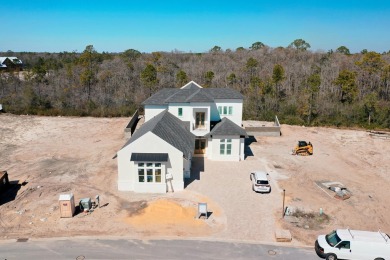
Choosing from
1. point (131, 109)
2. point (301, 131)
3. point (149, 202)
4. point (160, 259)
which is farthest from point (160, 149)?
point (131, 109)

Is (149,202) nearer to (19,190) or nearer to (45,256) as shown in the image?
(45,256)

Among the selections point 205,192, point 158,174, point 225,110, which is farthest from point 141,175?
point 225,110

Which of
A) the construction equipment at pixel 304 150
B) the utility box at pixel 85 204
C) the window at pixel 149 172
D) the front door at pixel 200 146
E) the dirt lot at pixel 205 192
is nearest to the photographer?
the dirt lot at pixel 205 192

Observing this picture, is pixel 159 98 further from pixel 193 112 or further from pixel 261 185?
pixel 261 185

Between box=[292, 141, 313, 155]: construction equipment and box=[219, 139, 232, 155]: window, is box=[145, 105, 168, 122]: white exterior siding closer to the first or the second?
box=[219, 139, 232, 155]: window

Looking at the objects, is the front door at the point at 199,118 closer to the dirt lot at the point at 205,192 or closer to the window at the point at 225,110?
the window at the point at 225,110

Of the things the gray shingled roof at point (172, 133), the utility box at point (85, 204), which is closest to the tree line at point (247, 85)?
the gray shingled roof at point (172, 133)
